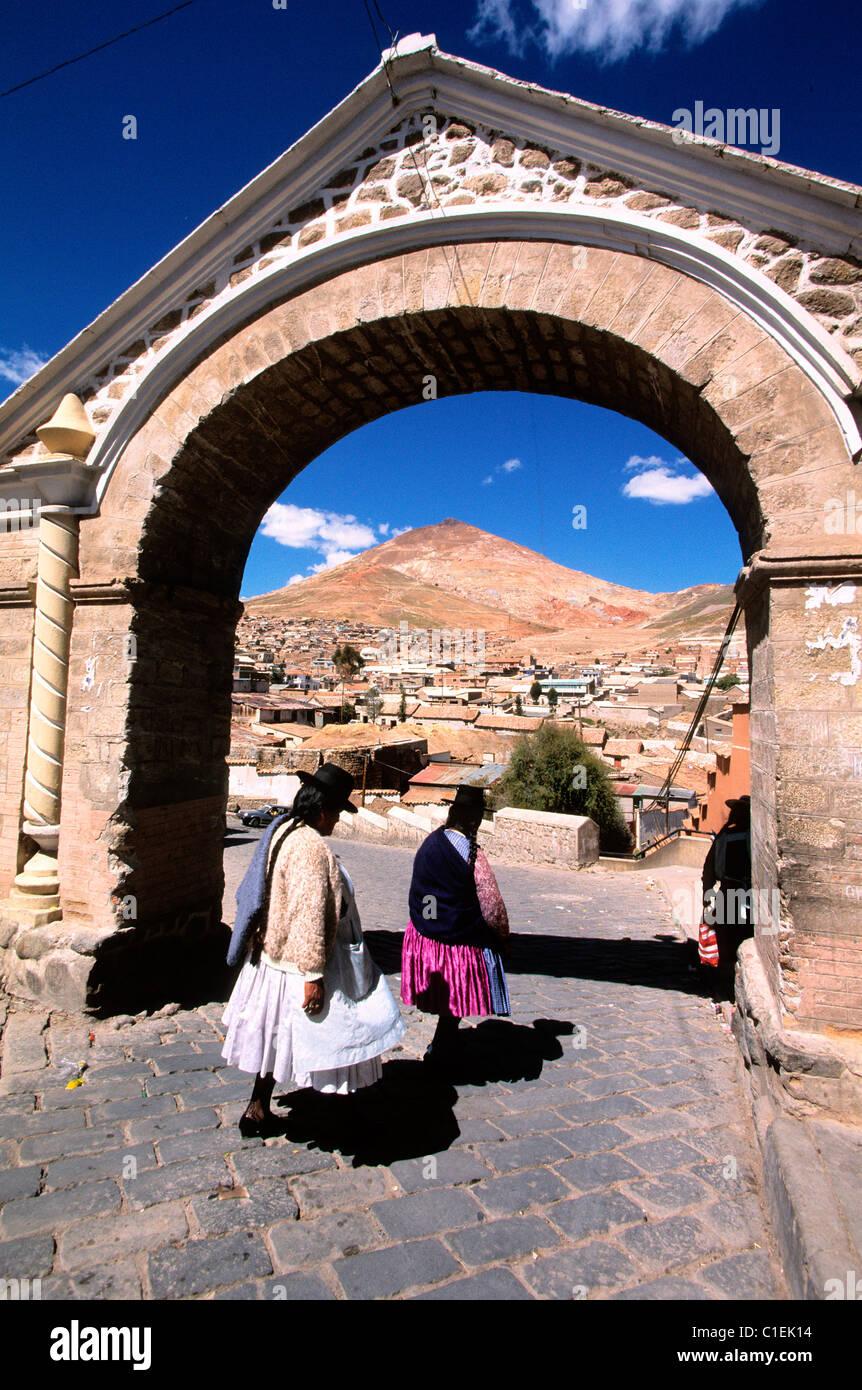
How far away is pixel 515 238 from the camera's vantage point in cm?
450

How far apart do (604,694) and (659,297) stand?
74.3 m

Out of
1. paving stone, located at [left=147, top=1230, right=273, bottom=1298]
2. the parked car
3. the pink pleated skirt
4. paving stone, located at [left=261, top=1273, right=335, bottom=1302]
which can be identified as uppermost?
the pink pleated skirt

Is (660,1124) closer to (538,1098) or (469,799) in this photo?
(538,1098)

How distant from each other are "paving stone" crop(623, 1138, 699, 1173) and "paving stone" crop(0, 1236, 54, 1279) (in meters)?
2.25

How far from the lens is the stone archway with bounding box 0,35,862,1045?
11.3ft

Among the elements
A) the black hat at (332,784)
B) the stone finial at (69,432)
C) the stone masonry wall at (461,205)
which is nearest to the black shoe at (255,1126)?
the black hat at (332,784)

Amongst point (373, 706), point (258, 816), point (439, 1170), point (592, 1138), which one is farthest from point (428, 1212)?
point (373, 706)

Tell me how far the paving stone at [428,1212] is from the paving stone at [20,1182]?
1327mm

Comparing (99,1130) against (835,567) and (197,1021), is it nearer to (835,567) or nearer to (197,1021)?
(197,1021)

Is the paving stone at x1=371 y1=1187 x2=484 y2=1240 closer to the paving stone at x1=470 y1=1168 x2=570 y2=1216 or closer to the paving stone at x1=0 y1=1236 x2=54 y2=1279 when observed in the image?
the paving stone at x1=470 y1=1168 x2=570 y2=1216

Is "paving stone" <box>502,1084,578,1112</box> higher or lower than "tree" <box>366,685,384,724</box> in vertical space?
lower

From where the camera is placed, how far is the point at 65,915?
16.1ft

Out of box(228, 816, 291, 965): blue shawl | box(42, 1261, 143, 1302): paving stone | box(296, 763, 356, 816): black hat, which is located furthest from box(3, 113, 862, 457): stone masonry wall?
box(42, 1261, 143, 1302): paving stone
